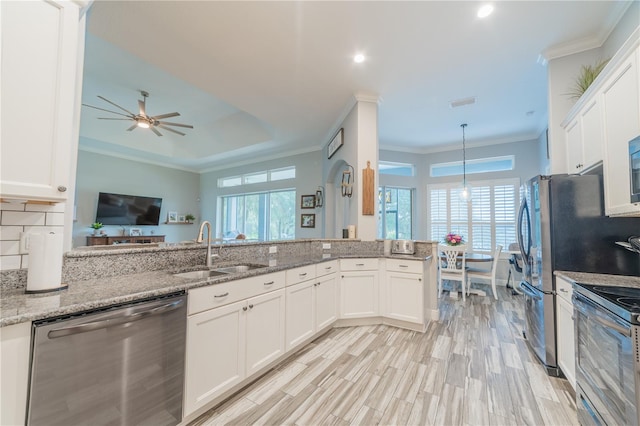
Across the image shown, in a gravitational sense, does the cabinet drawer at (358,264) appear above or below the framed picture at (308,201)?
below

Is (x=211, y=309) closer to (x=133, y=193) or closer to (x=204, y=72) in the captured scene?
(x=204, y=72)

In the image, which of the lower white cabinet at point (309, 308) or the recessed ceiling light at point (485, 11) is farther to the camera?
the lower white cabinet at point (309, 308)

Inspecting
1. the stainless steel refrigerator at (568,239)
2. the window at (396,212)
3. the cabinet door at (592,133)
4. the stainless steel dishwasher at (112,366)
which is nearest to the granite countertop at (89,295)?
the stainless steel dishwasher at (112,366)

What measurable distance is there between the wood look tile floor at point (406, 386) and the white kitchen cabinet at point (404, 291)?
24 centimetres

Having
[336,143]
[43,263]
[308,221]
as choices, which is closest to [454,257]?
[336,143]

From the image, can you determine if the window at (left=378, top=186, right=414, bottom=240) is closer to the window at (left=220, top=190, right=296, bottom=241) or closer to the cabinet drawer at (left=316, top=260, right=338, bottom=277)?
the window at (left=220, top=190, right=296, bottom=241)

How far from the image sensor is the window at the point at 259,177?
691 centimetres

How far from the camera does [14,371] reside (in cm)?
99

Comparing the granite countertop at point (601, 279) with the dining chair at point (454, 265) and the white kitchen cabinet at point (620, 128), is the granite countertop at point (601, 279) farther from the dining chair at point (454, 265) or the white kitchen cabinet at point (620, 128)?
the dining chair at point (454, 265)

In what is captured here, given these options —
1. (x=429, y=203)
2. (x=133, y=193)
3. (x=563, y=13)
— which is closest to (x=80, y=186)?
(x=133, y=193)

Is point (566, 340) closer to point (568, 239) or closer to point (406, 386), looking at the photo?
point (568, 239)

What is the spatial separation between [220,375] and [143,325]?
2.31ft

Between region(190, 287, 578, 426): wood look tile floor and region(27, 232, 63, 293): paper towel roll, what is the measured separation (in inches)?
47.6

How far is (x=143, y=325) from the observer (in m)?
1.33
